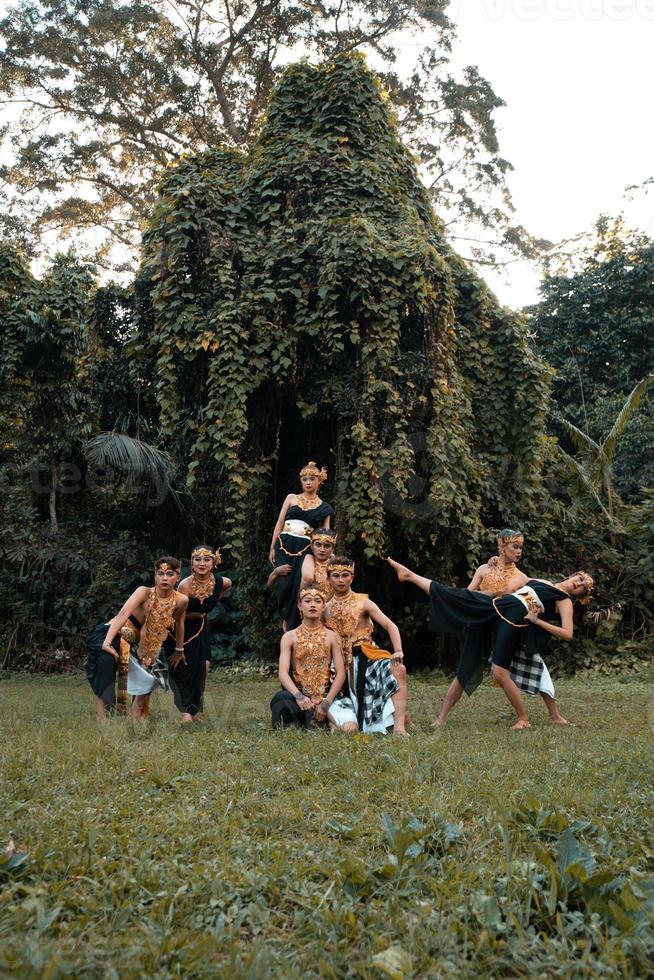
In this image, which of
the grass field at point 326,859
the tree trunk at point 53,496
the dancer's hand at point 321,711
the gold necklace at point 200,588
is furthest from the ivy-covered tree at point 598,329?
the grass field at point 326,859

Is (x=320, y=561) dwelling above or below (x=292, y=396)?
below

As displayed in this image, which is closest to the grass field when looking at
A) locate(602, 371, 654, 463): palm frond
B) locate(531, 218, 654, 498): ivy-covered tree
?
locate(602, 371, 654, 463): palm frond

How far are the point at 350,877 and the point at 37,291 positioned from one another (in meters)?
12.7

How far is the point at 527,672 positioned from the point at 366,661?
1479mm

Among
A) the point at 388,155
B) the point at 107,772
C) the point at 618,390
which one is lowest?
the point at 107,772

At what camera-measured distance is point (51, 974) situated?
2381 mm

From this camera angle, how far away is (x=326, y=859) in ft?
11.3

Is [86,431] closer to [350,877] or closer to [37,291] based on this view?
[37,291]

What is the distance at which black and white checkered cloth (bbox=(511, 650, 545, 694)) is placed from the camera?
24.4 ft

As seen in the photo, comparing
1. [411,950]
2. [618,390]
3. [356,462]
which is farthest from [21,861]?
[618,390]

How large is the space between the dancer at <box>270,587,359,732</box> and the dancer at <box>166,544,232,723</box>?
1.37 m

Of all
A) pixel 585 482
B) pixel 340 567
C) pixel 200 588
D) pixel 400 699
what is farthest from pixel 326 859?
pixel 585 482

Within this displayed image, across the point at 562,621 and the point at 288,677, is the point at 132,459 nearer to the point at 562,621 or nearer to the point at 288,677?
the point at 288,677

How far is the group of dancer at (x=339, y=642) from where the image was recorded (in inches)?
267
